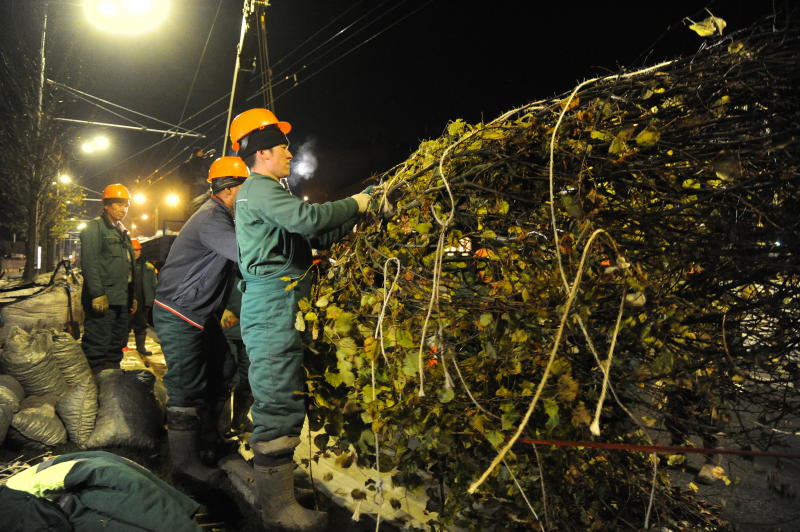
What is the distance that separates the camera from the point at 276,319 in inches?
93.1

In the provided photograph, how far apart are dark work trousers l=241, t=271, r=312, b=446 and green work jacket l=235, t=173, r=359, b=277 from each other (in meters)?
0.10

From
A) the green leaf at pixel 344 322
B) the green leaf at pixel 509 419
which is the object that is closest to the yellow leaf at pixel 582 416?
the green leaf at pixel 509 419

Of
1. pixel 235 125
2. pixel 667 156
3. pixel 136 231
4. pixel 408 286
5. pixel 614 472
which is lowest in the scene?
pixel 614 472

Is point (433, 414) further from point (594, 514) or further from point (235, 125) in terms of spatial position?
point (235, 125)

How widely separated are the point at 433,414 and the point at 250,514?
5.15 ft

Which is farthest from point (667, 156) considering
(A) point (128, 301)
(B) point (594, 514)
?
(A) point (128, 301)

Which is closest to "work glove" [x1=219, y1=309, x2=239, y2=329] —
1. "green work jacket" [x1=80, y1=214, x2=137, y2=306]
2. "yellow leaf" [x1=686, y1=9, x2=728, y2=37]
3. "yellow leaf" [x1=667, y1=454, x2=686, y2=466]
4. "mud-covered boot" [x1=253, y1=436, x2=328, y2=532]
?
"mud-covered boot" [x1=253, y1=436, x2=328, y2=532]

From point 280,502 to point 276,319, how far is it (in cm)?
108

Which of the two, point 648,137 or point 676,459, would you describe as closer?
point 648,137

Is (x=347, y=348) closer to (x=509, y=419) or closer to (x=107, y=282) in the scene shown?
(x=509, y=419)

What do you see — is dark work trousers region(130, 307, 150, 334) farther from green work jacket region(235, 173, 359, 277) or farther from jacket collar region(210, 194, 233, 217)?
green work jacket region(235, 173, 359, 277)

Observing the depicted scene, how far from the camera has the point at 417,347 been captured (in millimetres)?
1865

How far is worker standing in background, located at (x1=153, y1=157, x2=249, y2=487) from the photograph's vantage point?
3197 mm

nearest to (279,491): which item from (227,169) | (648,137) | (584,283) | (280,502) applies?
(280,502)
